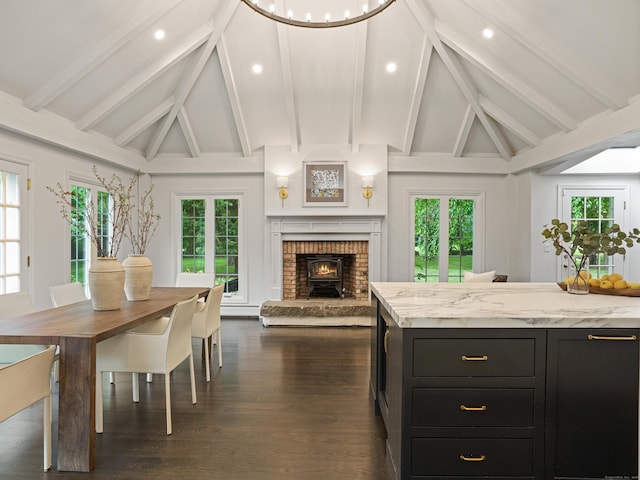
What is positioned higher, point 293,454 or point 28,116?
point 28,116

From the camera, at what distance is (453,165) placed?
21.2ft

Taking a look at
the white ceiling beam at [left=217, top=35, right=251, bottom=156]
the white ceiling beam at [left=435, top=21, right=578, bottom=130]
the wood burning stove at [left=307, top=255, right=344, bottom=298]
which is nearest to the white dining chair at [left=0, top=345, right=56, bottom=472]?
the white ceiling beam at [left=217, top=35, right=251, bottom=156]

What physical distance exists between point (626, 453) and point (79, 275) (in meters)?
5.89

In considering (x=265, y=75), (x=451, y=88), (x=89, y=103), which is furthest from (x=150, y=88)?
(x=451, y=88)

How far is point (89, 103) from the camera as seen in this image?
4.68m

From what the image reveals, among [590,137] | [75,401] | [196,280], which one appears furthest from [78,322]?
[590,137]

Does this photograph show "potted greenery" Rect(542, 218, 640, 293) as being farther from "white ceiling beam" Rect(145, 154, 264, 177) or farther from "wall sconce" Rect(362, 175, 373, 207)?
"white ceiling beam" Rect(145, 154, 264, 177)

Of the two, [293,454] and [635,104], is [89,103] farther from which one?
[635,104]

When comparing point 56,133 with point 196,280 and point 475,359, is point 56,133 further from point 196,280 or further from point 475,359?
point 475,359

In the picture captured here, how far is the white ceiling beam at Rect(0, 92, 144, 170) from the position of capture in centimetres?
379

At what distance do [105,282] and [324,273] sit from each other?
399 centimetres

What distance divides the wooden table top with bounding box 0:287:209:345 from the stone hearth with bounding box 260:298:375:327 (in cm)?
257

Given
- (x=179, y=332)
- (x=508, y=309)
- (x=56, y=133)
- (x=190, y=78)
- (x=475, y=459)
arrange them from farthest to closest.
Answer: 1. (x=190, y=78)
2. (x=56, y=133)
3. (x=179, y=332)
4. (x=508, y=309)
5. (x=475, y=459)

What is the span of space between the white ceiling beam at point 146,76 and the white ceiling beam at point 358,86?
6.11ft
